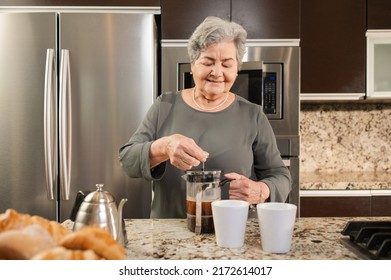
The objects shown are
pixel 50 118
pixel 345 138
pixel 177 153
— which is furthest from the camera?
pixel 345 138

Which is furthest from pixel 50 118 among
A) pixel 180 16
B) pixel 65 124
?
pixel 180 16

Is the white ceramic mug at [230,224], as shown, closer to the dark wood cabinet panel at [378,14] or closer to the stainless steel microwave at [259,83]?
the stainless steel microwave at [259,83]

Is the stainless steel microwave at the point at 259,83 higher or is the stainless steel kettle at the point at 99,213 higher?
the stainless steel microwave at the point at 259,83

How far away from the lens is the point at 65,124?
4.44 ft

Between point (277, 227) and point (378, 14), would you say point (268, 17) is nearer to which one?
point (378, 14)

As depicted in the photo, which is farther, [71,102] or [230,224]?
[71,102]

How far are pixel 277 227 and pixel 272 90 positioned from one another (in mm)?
880

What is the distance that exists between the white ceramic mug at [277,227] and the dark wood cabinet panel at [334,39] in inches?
39.7

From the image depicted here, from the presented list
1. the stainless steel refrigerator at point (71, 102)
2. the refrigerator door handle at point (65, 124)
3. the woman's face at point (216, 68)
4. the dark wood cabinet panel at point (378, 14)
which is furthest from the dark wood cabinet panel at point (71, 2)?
the dark wood cabinet panel at point (378, 14)

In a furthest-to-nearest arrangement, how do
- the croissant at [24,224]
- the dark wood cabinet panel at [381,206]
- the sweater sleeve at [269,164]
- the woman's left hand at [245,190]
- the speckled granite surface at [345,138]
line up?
the speckled granite surface at [345,138] → the dark wood cabinet panel at [381,206] → the sweater sleeve at [269,164] → the woman's left hand at [245,190] → the croissant at [24,224]

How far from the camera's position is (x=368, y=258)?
24.4 inches

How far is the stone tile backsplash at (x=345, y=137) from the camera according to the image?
179 cm
